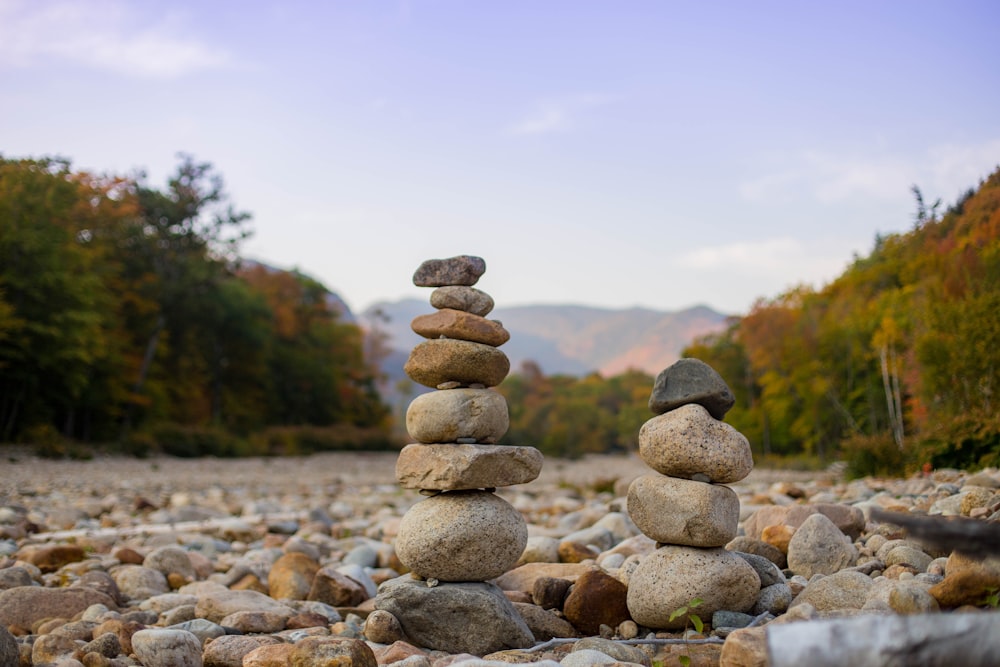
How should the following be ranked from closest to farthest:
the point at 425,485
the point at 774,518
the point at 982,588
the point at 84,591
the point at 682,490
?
the point at 982,588, the point at 682,490, the point at 425,485, the point at 84,591, the point at 774,518

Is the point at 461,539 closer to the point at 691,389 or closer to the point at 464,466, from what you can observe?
the point at 464,466

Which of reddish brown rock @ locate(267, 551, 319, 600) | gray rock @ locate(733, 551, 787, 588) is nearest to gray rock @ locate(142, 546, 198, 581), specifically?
reddish brown rock @ locate(267, 551, 319, 600)

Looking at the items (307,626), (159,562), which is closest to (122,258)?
(159,562)

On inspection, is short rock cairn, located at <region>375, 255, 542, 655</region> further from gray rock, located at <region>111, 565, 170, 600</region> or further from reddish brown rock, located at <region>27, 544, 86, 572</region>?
reddish brown rock, located at <region>27, 544, 86, 572</region>

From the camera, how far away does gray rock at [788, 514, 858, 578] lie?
603 centimetres

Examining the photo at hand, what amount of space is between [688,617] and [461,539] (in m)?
1.56

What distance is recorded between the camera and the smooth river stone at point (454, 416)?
5848mm

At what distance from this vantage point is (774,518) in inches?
292

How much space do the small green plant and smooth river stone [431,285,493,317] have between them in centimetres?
257

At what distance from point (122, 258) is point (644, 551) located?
106 ft

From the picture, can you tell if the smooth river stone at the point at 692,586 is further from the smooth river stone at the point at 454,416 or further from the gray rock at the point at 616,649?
the smooth river stone at the point at 454,416

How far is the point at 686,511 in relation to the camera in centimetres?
525

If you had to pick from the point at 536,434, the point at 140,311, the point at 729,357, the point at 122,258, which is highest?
the point at 122,258

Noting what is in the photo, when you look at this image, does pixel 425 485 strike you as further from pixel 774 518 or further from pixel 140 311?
pixel 140 311
